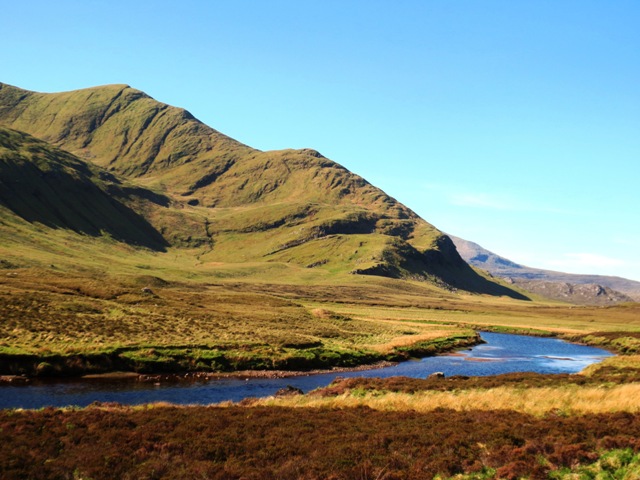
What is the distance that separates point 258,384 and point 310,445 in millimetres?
27762

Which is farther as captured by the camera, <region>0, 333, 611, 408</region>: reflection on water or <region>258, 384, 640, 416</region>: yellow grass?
<region>0, 333, 611, 408</region>: reflection on water

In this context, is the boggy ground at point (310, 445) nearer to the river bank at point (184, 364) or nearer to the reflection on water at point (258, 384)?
the reflection on water at point (258, 384)

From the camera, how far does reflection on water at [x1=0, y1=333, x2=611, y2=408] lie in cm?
3844

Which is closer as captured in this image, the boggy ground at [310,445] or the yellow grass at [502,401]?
the boggy ground at [310,445]

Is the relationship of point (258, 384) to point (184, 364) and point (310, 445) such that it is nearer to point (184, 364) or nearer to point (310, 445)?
point (184, 364)

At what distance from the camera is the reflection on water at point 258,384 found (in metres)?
38.4

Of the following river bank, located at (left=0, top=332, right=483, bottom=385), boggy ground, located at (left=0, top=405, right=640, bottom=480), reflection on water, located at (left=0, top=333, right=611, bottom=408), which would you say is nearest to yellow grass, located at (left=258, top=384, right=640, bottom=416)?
boggy ground, located at (left=0, top=405, right=640, bottom=480)

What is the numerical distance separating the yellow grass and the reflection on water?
444 inches

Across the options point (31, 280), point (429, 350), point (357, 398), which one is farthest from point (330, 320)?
point (357, 398)

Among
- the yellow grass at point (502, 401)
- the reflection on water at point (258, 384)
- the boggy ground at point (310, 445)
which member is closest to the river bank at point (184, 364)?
the reflection on water at point (258, 384)

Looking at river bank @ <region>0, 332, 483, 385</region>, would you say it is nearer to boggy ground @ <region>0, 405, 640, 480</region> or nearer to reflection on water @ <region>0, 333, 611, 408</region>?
reflection on water @ <region>0, 333, 611, 408</region>

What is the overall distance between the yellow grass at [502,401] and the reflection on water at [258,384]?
1127 centimetres

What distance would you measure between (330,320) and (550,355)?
4035cm

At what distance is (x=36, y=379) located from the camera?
43.6 meters
